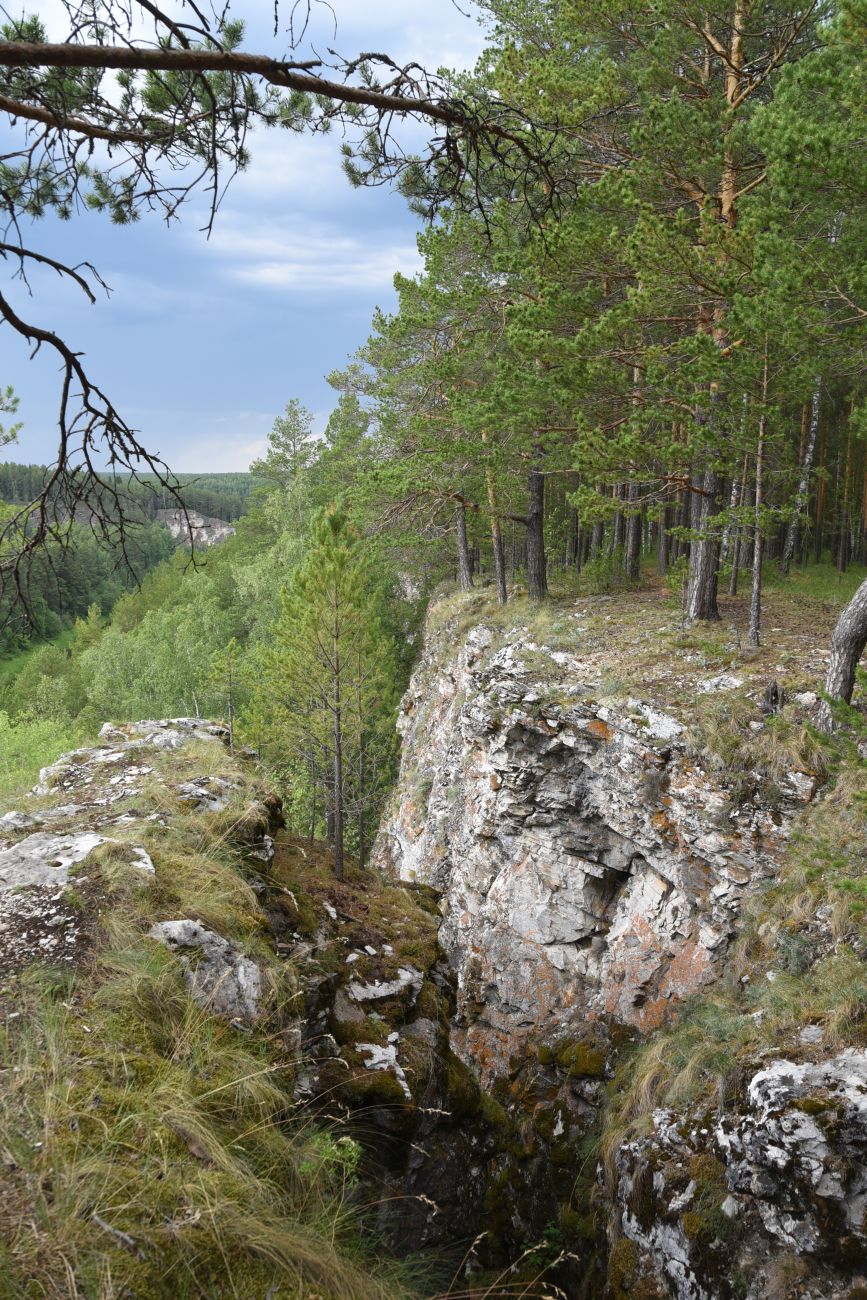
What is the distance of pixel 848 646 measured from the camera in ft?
23.7

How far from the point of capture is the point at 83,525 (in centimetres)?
395

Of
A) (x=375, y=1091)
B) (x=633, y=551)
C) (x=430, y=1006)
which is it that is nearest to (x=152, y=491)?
(x=375, y=1091)

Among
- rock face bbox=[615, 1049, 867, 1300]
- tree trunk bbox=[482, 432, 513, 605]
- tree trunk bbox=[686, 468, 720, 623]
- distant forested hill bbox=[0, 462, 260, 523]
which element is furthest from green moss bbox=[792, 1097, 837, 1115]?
tree trunk bbox=[482, 432, 513, 605]

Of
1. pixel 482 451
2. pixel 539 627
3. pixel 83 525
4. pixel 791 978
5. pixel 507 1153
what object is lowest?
pixel 507 1153

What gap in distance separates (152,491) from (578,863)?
7.85 metres

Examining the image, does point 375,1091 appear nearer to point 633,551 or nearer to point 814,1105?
point 814,1105

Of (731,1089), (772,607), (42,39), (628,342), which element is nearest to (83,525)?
(42,39)

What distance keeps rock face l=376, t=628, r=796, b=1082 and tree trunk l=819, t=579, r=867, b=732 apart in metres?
1.35

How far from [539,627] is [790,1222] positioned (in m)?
9.71

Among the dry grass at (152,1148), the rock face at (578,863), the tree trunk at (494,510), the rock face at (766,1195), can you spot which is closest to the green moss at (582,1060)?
the rock face at (578,863)

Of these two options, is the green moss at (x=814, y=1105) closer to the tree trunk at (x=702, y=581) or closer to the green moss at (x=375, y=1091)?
the green moss at (x=375, y=1091)

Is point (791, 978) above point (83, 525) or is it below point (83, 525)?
below

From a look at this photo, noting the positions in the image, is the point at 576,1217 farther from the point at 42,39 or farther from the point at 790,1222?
the point at 42,39

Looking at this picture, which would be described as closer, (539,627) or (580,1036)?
(580,1036)
